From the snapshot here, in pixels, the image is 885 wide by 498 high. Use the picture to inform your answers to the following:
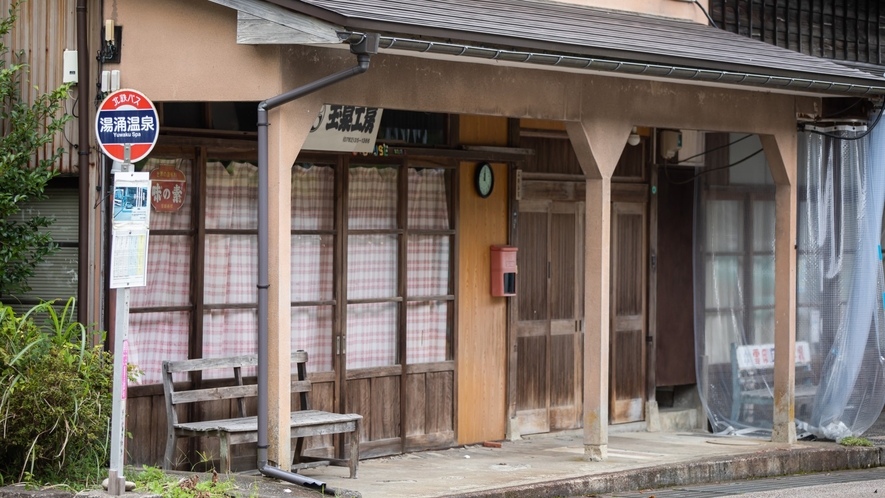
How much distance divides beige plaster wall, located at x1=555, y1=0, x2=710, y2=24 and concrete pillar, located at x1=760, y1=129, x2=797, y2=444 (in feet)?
5.20

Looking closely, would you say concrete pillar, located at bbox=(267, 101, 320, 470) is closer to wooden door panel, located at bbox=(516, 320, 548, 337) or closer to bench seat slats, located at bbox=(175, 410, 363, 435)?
bench seat slats, located at bbox=(175, 410, 363, 435)

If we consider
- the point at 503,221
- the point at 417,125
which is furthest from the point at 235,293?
the point at 503,221

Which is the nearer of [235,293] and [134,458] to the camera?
[134,458]

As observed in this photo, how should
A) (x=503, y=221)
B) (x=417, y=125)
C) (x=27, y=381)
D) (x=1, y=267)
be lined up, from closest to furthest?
(x=27, y=381)
(x=1, y=267)
(x=417, y=125)
(x=503, y=221)

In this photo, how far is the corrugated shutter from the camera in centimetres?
840

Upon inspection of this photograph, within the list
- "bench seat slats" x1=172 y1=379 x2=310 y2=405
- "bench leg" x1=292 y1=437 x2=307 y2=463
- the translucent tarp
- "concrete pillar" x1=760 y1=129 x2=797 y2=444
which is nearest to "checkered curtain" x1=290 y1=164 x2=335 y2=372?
"bench seat slats" x1=172 y1=379 x2=310 y2=405

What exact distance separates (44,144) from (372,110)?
2710mm

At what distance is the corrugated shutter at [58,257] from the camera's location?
840 centimetres

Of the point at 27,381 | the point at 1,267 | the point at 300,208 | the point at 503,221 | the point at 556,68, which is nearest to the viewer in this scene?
the point at 27,381

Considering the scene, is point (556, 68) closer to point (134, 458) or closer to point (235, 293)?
point (235, 293)

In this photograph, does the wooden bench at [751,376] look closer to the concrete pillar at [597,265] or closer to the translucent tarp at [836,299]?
the translucent tarp at [836,299]

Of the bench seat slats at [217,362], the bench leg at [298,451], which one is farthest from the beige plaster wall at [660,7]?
the bench leg at [298,451]

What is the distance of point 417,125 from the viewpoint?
33.9 ft

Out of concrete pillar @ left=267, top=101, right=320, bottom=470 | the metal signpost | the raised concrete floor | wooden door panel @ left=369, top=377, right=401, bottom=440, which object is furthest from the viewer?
wooden door panel @ left=369, top=377, right=401, bottom=440
